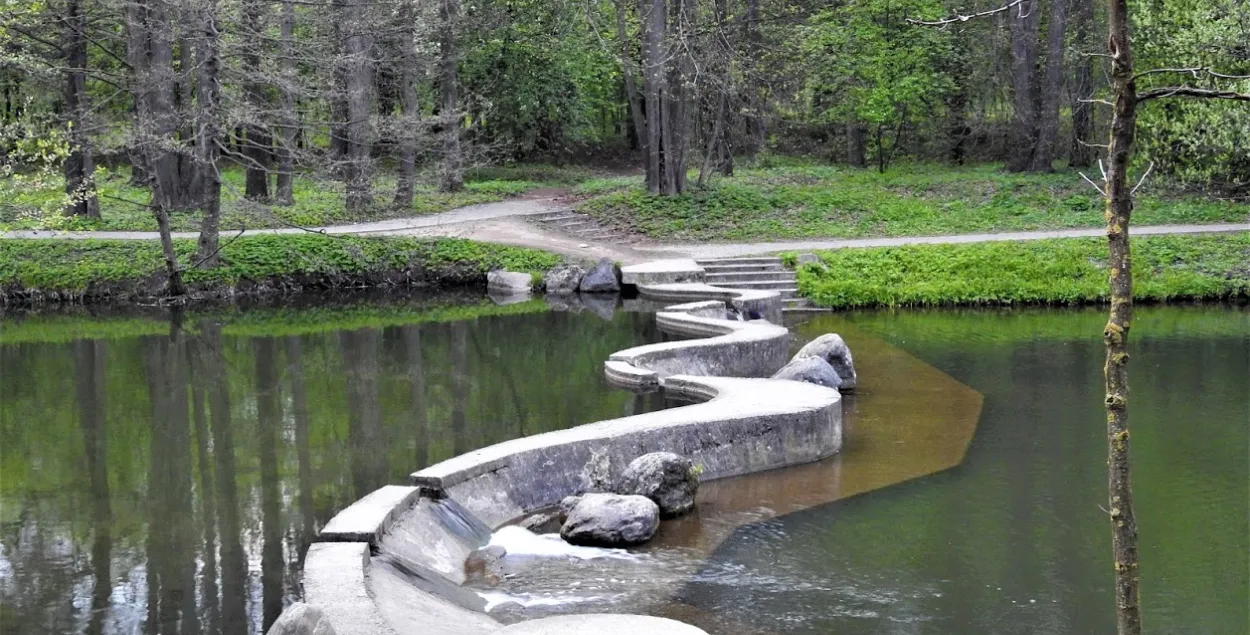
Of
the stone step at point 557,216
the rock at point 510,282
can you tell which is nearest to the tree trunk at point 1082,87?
the stone step at point 557,216

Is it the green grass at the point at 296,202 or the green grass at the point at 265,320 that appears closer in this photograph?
the green grass at the point at 265,320

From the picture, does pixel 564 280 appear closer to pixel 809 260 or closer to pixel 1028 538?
pixel 809 260

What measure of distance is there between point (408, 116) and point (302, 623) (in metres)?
19.3

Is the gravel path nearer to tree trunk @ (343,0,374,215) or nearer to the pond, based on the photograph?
the pond

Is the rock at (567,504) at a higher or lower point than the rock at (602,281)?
lower

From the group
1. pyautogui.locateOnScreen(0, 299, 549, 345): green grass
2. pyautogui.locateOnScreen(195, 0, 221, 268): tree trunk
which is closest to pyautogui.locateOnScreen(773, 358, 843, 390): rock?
pyautogui.locateOnScreen(0, 299, 549, 345): green grass

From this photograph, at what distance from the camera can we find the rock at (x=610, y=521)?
937 cm

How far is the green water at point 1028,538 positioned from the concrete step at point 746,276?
306 inches

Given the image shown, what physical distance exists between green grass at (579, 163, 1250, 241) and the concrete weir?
32.9ft

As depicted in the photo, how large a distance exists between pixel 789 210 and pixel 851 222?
148cm

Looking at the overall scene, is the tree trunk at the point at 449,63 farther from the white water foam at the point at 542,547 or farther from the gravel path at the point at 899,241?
the white water foam at the point at 542,547

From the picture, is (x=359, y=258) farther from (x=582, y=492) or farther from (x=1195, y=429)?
(x=1195, y=429)

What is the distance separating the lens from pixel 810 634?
24.7ft

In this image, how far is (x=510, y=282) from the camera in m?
23.6
